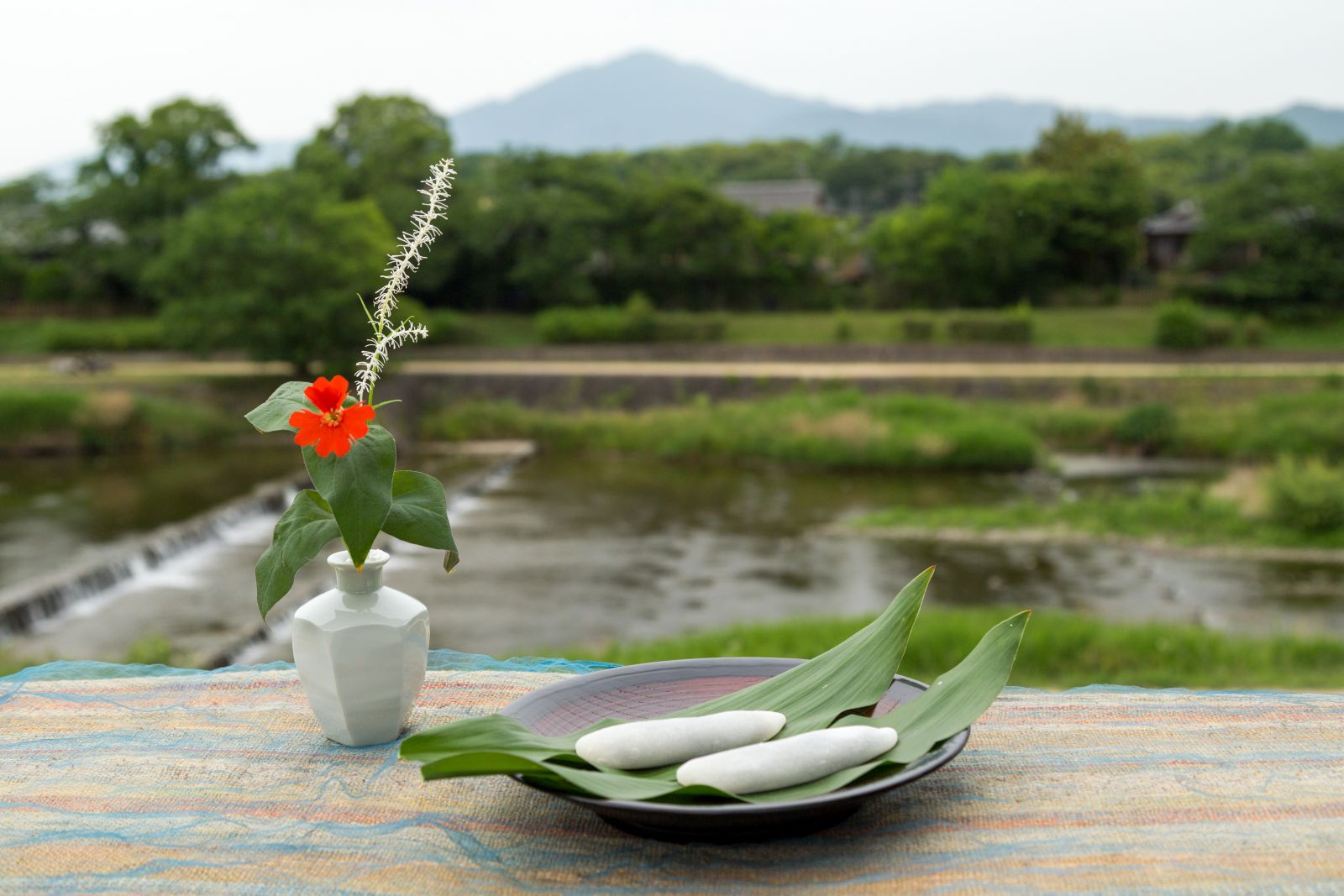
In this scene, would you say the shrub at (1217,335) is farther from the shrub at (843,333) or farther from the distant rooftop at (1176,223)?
the distant rooftop at (1176,223)

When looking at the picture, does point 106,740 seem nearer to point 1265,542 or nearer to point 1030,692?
point 1030,692

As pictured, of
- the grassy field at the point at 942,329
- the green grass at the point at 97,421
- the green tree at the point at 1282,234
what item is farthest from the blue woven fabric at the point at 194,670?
the green tree at the point at 1282,234

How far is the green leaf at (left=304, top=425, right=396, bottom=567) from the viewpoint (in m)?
1.44

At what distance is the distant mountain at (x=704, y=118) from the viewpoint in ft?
465

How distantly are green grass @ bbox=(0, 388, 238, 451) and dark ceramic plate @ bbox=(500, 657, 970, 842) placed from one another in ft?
51.7

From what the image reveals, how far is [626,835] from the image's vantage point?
135 centimetres

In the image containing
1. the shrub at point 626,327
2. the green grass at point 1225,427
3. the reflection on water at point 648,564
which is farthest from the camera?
the shrub at point 626,327

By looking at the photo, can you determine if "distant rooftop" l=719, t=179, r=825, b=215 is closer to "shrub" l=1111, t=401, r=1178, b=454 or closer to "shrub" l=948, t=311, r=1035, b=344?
"shrub" l=948, t=311, r=1035, b=344

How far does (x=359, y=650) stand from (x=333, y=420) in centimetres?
30

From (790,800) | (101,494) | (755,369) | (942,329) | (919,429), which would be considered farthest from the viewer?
(942,329)

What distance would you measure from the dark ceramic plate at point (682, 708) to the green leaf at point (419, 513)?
0.23 meters

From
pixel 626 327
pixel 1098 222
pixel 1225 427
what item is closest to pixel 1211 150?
pixel 1098 222

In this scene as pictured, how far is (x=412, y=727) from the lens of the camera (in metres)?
1.67

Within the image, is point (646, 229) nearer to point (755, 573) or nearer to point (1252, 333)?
point (1252, 333)
